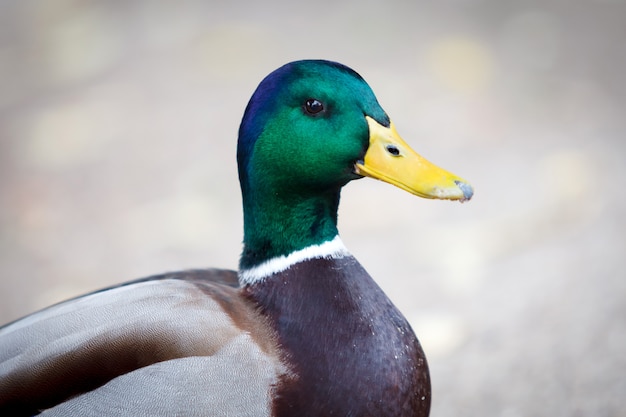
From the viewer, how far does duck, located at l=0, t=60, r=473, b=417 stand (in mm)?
2160

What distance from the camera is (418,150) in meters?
5.24

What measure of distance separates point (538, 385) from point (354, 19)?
393 centimetres

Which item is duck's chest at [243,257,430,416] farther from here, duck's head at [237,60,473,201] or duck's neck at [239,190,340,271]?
duck's head at [237,60,473,201]

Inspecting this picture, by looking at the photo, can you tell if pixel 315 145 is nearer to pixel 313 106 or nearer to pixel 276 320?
pixel 313 106

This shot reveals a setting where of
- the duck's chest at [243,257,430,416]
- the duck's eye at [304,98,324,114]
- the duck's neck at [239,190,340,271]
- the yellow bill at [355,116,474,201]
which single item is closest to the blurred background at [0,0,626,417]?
the duck's chest at [243,257,430,416]

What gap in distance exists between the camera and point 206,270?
2.79 meters

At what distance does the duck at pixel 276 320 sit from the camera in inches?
85.0

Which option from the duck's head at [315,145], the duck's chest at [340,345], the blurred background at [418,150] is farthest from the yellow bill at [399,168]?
the blurred background at [418,150]

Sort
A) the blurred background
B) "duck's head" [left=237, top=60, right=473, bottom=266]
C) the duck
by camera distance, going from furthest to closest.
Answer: the blurred background, "duck's head" [left=237, top=60, right=473, bottom=266], the duck

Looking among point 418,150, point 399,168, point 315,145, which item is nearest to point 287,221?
point 315,145

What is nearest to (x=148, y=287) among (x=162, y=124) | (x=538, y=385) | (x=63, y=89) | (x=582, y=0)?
(x=538, y=385)

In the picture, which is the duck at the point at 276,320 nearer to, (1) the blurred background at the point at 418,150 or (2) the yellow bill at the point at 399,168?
(2) the yellow bill at the point at 399,168

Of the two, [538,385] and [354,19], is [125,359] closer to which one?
[538,385]

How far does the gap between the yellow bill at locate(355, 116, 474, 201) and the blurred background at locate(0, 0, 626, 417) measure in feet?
4.48
